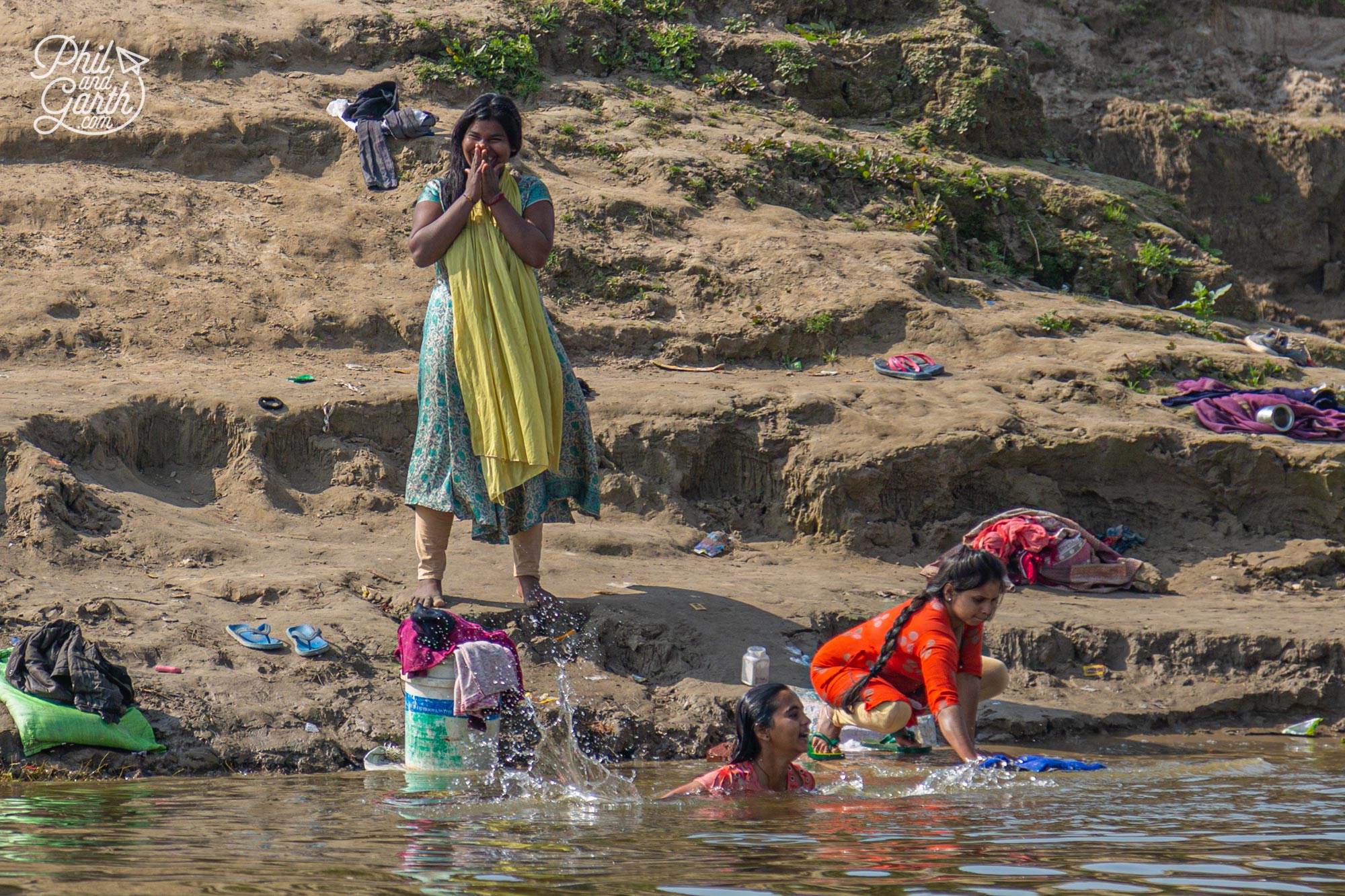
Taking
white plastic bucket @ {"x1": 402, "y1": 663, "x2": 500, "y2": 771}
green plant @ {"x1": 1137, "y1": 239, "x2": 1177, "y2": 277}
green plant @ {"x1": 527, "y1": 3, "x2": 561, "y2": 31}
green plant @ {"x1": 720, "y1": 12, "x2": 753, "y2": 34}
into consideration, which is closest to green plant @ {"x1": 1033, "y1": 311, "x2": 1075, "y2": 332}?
green plant @ {"x1": 1137, "y1": 239, "x2": 1177, "y2": 277}

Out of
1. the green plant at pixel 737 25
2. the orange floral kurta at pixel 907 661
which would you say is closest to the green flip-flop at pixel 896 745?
the orange floral kurta at pixel 907 661

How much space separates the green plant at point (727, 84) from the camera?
11039 millimetres

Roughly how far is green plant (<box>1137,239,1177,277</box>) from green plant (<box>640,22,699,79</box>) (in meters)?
3.97

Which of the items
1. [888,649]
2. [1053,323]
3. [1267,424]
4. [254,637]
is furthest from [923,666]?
[1053,323]

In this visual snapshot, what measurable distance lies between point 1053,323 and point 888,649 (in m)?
4.71

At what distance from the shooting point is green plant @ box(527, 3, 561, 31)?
424 inches

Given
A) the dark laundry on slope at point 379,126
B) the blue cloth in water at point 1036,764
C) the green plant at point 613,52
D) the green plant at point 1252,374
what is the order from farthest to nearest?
the green plant at point 613,52, the dark laundry on slope at point 379,126, the green plant at point 1252,374, the blue cloth in water at point 1036,764

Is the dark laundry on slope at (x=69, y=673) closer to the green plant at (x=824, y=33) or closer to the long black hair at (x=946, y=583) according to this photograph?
the long black hair at (x=946, y=583)

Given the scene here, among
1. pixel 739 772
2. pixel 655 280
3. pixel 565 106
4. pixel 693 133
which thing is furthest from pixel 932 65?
pixel 739 772

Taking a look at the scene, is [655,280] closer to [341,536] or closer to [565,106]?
[565,106]

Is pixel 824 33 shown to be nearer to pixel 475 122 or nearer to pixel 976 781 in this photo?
pixel 475 122

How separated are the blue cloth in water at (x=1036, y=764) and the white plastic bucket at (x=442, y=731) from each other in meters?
1.72

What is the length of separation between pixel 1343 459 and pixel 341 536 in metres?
5.44

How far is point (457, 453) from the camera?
539cm
